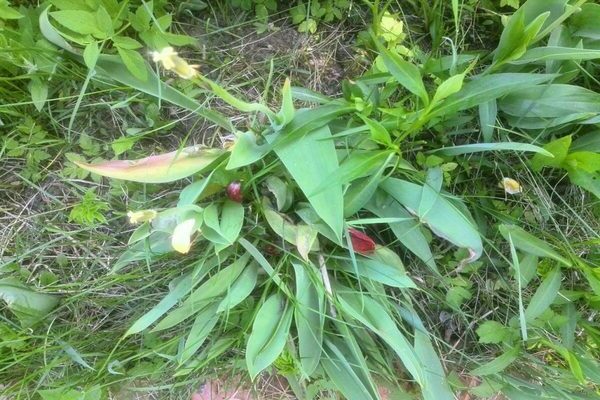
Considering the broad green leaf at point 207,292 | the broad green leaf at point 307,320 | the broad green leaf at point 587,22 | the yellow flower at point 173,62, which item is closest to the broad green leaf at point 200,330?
the broad green leaf at point 207,292

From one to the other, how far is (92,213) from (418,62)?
698mm

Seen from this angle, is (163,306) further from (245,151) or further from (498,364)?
(498,364)

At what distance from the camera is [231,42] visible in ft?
4.10

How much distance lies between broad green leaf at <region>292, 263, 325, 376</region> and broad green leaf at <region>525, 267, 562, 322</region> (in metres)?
0.39

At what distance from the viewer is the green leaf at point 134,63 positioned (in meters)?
0.99

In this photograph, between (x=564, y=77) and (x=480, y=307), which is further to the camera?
(x=480, y=307)

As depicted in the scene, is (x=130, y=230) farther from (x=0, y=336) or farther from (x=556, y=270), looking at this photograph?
(x=556, y=270)

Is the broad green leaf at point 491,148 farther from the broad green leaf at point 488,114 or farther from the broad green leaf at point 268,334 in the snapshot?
the broad green leaf at point 268,334

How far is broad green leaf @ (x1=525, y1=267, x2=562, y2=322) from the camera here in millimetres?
1137

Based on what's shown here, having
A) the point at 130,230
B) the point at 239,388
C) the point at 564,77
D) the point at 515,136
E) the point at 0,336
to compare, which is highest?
the point at 564,77

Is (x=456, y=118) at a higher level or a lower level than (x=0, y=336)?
higher

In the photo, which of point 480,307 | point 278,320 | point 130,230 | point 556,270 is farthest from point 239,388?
point 556,270

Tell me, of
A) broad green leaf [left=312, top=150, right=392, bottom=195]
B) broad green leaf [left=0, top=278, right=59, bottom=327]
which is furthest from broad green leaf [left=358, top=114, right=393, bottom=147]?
broad green leaf [left=0, top=278, right=59, bottom=327]

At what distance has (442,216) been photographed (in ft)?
3.42
